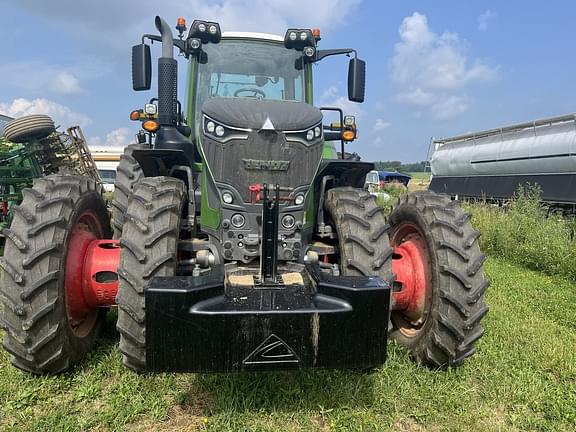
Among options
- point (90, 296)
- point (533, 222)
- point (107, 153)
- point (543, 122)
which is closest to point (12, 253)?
point (90, 296)

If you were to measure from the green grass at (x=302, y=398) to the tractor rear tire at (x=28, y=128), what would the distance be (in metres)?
5.43

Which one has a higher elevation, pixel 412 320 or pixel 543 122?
pixel 543 122

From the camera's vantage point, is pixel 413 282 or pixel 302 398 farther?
pixel 413 282

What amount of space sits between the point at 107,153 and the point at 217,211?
2950cm

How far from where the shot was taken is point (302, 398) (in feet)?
9.75

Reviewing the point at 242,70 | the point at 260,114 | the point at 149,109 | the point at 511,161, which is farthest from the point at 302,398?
the point at 511,161

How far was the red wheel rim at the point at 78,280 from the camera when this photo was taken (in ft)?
10.4

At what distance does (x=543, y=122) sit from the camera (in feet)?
38.9

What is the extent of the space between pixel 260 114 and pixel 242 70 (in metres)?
1.45

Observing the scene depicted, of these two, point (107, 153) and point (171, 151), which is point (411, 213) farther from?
point (107, 153)

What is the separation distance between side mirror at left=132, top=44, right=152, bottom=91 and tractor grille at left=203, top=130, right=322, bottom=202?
4.75ft

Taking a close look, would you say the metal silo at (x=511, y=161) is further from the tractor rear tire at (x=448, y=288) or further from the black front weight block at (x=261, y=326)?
the black front weight block at (x=261, y=326)

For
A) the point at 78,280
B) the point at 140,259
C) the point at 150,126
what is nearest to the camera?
Result: the point at 140,259

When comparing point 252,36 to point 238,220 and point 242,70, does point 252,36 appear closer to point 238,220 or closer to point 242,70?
point 242,70
